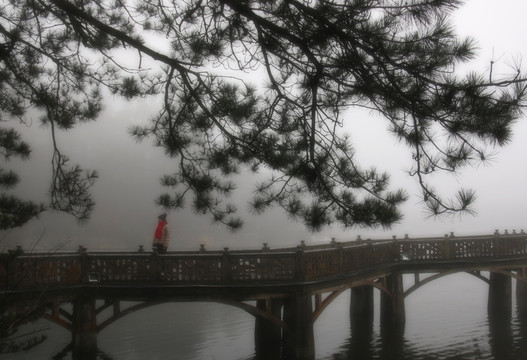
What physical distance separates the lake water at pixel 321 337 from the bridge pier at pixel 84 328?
1540mm

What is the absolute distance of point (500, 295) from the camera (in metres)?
24.2

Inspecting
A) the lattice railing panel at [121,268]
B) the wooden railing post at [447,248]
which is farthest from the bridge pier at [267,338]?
the wooden railing post at [447,248]

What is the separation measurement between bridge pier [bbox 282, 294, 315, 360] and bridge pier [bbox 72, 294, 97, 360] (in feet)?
15.7

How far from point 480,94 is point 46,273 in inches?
406

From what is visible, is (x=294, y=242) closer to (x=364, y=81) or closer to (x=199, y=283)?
(x=199, y=283)

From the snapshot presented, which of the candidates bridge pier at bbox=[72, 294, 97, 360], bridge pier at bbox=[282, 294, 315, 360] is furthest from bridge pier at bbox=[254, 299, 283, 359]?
bridge pier at bbox=[72, 294, 97, 360]

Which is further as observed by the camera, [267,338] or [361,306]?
[361,306]

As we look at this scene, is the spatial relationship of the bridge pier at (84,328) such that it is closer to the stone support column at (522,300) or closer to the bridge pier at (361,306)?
the bridge pier at (361,306)

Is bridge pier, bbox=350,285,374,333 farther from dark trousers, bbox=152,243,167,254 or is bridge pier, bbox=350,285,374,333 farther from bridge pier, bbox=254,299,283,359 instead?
dark trousers, bbox=152,243,167,254

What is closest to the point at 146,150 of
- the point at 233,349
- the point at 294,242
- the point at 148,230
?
the point at 148,230

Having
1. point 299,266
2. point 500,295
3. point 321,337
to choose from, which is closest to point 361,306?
point 321,337

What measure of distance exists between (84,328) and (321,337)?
10.1m

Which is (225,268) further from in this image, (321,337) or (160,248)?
(321,337)

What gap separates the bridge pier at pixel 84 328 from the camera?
1404 centimetres
